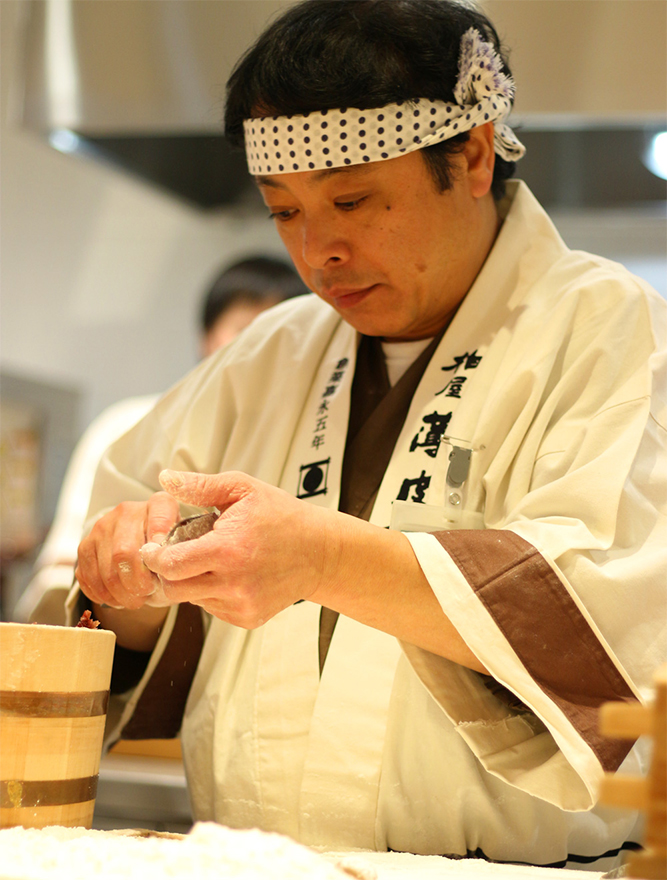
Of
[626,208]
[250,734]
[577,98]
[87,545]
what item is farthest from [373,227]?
[626,208]

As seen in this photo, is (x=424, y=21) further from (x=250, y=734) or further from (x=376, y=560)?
(x=250, y=734)

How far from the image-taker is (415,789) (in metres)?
1.00

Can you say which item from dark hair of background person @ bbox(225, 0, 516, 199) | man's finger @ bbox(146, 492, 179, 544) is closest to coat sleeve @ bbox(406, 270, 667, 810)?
man's finger @ bbox(146, 492, 179, 544)

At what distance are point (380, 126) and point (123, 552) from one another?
566 mm

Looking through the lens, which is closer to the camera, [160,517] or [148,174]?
[160,517]

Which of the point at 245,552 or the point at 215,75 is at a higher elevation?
the point at 215,75

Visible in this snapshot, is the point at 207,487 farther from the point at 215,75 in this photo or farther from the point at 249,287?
the point at 249,287

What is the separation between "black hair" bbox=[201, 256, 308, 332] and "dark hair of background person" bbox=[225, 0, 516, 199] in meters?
1.36

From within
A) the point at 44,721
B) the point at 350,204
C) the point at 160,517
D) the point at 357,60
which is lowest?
the point at 44,721

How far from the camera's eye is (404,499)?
1.13m

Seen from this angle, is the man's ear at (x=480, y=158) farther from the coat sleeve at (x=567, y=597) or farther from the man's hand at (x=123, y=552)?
the man's hand at (x=123, y=552)

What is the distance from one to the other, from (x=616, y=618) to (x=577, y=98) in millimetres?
1422

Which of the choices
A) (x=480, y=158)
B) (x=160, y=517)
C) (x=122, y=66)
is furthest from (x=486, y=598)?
(x=122, y=66)

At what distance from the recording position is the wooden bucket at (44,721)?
812 millimetres
